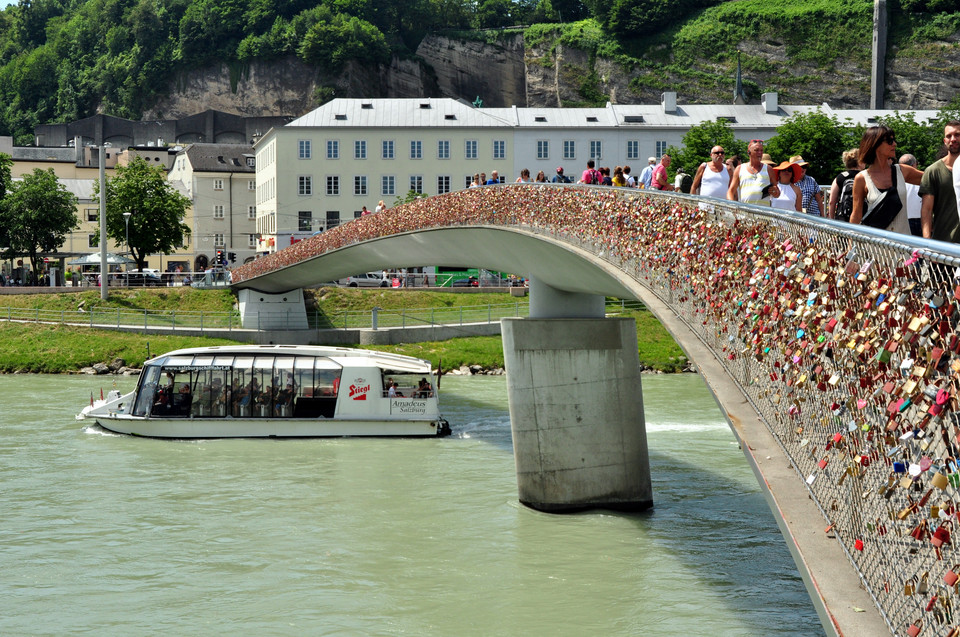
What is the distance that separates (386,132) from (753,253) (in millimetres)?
68711

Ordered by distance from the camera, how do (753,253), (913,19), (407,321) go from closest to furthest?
(753,253)
(407,321)
(913,19)

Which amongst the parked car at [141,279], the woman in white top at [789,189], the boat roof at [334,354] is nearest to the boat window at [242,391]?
the boat roof at [334,354]

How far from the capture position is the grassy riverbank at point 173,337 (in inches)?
1810

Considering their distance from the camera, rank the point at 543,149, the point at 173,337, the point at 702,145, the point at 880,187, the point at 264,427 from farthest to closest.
A: the point at 543,149
the point at 702,145
the point at 173,337
the point at 264,427
the point at 880,187

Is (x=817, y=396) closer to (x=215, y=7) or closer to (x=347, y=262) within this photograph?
(x=347, y=262)

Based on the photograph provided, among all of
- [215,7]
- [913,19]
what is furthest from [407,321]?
[215,7]

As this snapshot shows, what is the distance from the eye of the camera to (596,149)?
76.6 meters

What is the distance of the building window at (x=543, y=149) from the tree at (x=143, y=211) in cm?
2269

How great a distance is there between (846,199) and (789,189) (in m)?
2.11

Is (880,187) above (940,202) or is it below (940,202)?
above

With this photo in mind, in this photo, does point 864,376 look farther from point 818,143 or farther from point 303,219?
point 303,219

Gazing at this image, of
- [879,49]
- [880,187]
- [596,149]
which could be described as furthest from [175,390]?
[879,49]

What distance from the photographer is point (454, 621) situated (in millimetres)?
13812

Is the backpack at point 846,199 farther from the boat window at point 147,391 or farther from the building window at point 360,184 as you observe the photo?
the building window at point 360,184
